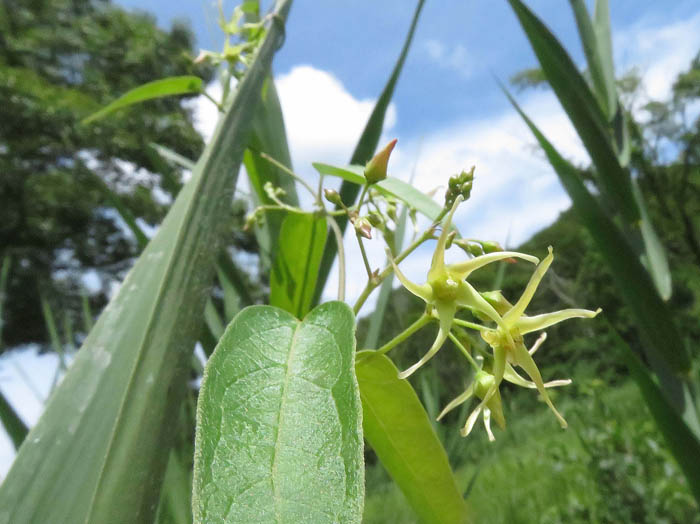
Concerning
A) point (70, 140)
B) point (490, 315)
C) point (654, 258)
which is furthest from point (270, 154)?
A: point (70, 140)

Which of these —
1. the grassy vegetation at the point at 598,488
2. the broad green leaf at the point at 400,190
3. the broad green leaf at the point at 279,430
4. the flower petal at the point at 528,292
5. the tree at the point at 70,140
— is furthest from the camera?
the tree at the point at 70,140

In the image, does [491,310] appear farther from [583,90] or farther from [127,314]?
[583,90]

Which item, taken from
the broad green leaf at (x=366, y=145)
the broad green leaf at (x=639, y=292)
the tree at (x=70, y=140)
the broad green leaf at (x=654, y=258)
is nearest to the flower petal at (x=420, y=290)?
the broad green leaf at (x=366, y=145)

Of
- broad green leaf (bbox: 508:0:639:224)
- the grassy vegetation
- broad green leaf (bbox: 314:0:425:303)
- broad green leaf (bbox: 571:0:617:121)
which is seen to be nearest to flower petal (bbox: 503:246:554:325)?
broad green leaf (bbox: 314:0:425:303)

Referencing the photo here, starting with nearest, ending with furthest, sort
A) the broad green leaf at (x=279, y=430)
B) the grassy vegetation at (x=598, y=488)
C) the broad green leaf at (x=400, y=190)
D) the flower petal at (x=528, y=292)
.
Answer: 1. the broad green leaf at (x=279, y=430)
2. the flower petal at (x=528, y=292)
3. the broad green leaf at (x=400, y=190)
4. the grassy vegetation at (x=598, y=488)

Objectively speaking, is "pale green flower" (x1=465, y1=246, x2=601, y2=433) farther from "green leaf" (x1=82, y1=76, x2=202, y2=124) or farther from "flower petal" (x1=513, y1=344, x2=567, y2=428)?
"green leaf" (x1=82, y1=76, x2=202, y2=124)

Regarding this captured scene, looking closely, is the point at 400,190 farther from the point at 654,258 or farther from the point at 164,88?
the point at 654,258

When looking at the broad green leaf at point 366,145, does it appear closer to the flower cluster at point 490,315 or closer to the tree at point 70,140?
the flower cluster at point 490,315
